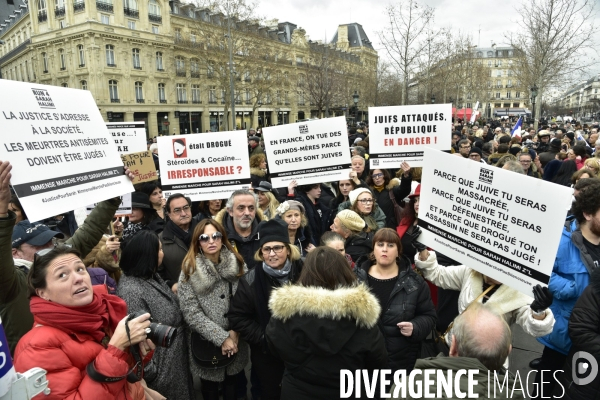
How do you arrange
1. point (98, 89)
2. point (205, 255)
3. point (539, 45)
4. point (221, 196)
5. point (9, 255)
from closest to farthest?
point (9, 255) < point (205, 255) < point (221, 196) < point (539, 45) < point (98, 89)

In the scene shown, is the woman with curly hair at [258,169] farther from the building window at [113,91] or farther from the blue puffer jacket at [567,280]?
the building window at [113,91]

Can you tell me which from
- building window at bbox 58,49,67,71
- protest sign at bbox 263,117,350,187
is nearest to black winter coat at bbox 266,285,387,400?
protest sign at bbox 263,117,350,187

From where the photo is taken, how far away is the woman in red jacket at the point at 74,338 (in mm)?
1960

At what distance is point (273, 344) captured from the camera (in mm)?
2359

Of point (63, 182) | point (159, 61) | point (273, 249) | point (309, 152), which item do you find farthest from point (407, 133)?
point (159, 61)

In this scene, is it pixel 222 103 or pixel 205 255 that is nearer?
pixel 205 255

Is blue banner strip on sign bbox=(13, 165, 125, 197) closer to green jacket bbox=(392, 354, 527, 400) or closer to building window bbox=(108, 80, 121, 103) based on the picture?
green jacket bbox=(392, 354, 527, 400)

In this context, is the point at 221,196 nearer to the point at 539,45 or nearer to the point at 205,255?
the point at 205,255

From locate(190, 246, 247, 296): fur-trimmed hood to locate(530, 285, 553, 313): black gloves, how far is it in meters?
2.23

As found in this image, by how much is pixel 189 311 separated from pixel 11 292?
1199 millimetres

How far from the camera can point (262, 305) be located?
3100mm

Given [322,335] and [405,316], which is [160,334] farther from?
[405,316]

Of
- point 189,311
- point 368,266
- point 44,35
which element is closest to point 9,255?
point 189,311

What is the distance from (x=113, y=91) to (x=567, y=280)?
142ft
